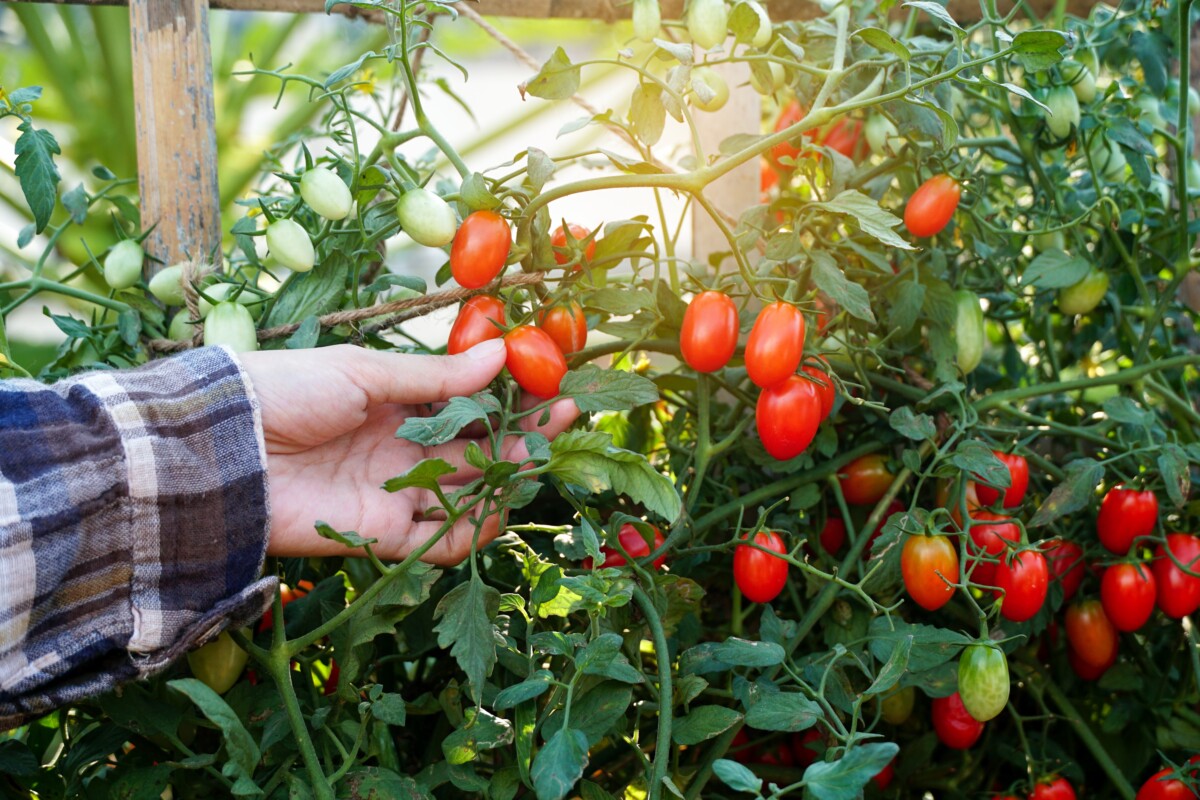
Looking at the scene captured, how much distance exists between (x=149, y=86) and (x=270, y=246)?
237 mm

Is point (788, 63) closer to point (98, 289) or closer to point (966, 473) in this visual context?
point (966, 473)

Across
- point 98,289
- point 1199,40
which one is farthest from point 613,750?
point 98,289

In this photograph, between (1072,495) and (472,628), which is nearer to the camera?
(472,628)

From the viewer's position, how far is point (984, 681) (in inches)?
28.5

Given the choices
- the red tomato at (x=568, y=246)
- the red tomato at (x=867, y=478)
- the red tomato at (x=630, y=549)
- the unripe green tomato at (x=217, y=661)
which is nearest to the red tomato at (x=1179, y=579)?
the red tomato at (x=867, y=478)

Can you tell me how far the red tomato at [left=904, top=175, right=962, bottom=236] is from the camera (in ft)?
2.69

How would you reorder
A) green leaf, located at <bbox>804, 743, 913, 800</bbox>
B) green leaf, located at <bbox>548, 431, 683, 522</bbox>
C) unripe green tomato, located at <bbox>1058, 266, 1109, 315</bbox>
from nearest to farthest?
1. green leaf, located at <bbox>804, 743, 913, 800</bbox>
2. green leaf, located at <bbox>548, 431, 683, 522</bbox>
3. unripe green tomato, located at <bbox>1058, 266, 1109, 315</bbox>

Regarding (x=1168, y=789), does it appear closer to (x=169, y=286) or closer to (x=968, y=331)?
(x=968, y=331)

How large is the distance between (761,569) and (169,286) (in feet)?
→ 1.73

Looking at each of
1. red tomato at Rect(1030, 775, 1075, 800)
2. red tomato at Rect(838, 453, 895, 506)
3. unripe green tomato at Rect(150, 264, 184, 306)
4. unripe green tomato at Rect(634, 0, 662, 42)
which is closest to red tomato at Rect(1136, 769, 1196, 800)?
red tomato at Rect(1030, 775, 1075, 800)

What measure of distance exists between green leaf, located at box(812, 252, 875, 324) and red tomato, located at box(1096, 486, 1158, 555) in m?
0.31

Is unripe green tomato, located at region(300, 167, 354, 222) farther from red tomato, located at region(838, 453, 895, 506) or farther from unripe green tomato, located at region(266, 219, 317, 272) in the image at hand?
red tomato, located at region(838, 453, 895, 506)

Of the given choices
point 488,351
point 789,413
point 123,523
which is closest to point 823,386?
point 789,413

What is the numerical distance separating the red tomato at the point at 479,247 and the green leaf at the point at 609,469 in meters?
0.15
